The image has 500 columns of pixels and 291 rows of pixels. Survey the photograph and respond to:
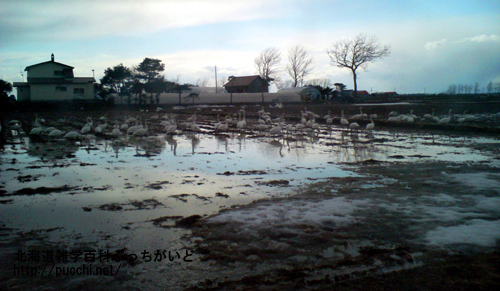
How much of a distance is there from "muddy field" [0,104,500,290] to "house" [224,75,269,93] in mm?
52644

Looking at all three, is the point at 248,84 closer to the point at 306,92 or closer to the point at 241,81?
the point at 241,81

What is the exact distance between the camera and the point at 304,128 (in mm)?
21203

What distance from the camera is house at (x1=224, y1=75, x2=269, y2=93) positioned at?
6272 centimetres

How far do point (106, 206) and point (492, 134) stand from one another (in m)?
17.9

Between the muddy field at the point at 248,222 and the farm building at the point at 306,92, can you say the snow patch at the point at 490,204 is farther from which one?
the farm building at the point at 306,92

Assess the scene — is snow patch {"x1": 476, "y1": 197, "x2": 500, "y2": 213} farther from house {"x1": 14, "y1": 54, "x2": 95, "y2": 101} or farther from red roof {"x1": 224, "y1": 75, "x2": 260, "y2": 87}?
red roof {"x1": 224, "y1": 75, "x2": 260, "y2": 87}

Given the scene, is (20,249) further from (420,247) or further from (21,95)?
(21,95)

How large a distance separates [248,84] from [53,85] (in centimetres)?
3113

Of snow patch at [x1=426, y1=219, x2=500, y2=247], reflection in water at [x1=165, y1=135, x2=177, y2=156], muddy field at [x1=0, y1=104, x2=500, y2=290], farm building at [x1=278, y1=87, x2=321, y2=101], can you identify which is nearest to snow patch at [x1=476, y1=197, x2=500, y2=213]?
muddy field at [x1=0, y1=104, x2=500, y2=290]

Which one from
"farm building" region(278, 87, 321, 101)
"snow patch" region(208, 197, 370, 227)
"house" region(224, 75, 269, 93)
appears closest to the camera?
"snow patch" region(208, 197, 370, 227)

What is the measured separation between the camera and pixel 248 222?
534cm

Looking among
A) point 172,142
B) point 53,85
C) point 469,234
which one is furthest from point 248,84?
point 469,234

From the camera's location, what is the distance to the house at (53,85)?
135ft

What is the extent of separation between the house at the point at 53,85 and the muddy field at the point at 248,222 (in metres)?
34.7
